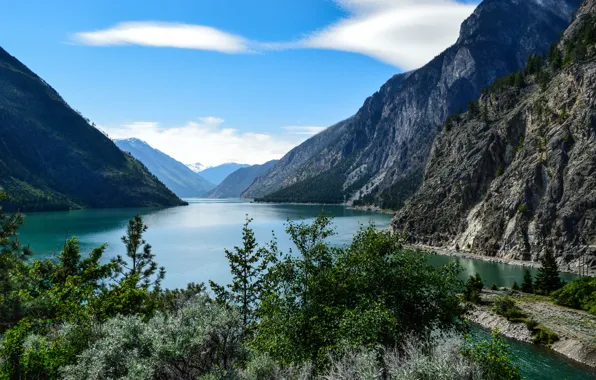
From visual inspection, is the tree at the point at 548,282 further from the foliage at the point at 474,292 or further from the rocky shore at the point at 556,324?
the foliage at the point at 474,292

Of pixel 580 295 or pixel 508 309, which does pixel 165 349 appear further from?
pixel 580 295

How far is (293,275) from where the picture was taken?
88.6 ft

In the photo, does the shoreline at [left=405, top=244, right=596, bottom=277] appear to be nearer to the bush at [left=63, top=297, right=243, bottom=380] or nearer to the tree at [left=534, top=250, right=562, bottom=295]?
the tree at [left=534, top=250, right=562, bottom=295]

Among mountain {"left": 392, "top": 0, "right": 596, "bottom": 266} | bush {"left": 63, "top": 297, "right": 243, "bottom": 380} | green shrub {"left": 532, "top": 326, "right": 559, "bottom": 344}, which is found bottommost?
green shrub {"left": 532, "top": 326, "right": 559, "bottom": 344}

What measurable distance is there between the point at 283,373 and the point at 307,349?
9.97 ft

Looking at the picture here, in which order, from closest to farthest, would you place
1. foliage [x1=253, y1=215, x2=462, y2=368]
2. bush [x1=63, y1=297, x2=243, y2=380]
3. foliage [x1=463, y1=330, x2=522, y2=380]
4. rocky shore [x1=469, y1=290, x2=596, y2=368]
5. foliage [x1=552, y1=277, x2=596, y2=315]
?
foliage [x1=463, y1=330, x2=522, y2=380]
bush [x1=63, y1=297, x2=243, y2=380]
foliage [x1=253, y1=215, x2=462, y2=368]
rocky shore [x1=469, y1=290, x2=596, y2=368]
foliage [x1=552, y1=277, x2=596, y2=315]

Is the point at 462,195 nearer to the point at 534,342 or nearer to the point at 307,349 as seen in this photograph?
the point at 534,342

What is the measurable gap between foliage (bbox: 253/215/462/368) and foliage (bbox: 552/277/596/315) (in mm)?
43830

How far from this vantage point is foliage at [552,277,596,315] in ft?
194

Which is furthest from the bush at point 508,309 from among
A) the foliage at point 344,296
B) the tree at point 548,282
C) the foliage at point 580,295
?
the foliage at point 344,296

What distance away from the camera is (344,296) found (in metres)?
26.5

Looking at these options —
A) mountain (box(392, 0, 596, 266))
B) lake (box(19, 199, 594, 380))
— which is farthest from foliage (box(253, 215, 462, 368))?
mountain (box(392, 0, 596, 266))

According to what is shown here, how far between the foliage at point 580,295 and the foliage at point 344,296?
43830mm

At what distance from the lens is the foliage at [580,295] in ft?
194
